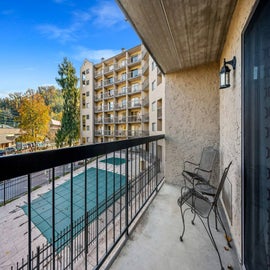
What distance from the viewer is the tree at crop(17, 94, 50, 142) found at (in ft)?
41.7

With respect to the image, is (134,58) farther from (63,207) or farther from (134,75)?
(63,207)

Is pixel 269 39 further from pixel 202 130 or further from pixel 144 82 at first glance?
pixel 144 82

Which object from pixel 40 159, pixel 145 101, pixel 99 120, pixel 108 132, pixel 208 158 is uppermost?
pixel 145 101

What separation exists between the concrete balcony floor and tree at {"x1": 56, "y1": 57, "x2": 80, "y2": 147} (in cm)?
1453

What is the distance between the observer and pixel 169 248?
4.46 ft

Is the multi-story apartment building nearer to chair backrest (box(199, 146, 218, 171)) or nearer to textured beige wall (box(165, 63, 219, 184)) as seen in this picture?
textured beige wall (box(165, 63, 219, 184))

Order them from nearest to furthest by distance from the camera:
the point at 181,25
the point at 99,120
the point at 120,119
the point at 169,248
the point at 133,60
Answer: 1. the point at 169,248
2. the point at 181,25
3. the point at 133,60
4. the point at 120,119
5. the point at 99,120

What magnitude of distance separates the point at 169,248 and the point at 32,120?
15.5 m

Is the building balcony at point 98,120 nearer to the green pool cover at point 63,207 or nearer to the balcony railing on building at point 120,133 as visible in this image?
the balcony railing on building at point 120,133

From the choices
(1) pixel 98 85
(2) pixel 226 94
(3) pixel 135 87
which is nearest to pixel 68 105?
(1) pixel 98 85

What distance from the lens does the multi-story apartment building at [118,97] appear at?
42.1ft

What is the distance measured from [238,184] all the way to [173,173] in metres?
1.74

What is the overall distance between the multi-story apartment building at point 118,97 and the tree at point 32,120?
18.4 ft

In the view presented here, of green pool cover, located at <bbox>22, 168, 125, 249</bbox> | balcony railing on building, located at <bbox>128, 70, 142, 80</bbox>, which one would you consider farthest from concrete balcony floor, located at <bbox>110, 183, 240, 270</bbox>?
balcony railing on building, located at <bbox>128, 70, 142, 80</bbox>
